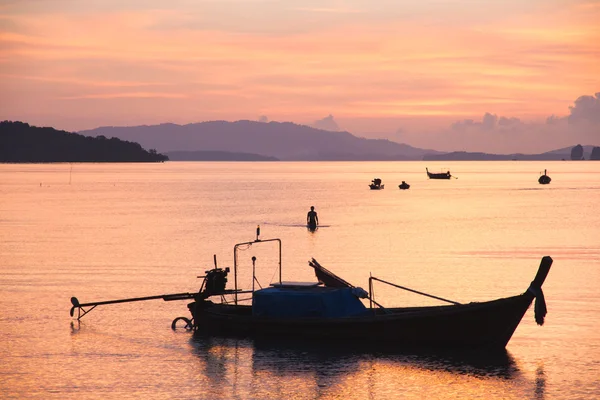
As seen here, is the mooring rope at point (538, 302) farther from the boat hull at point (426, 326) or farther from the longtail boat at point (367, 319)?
the boat hull at point (426, 326)

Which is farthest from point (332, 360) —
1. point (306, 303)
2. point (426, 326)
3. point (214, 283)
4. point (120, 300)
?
point (120, 300)

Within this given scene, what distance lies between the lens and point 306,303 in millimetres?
33781

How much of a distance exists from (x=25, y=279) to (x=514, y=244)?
4220cm

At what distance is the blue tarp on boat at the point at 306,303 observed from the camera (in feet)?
110

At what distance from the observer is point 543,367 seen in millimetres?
30672

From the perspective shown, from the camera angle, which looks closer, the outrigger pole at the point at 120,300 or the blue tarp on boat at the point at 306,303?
the blue tarp on boat at the point at 306,303

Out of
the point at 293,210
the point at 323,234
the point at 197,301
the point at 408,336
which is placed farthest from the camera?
the point at 293,210

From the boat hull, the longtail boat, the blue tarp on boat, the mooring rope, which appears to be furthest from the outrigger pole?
the mooring rope

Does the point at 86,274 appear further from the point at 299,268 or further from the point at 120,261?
the point at 299,268

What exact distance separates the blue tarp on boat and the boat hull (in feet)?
1.33

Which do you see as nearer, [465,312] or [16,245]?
[465,312]

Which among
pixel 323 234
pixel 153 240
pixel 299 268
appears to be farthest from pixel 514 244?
pixel 153 240

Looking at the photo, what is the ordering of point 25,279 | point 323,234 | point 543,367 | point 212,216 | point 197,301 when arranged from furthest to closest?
point 212,216 < point 323,234 < point 25,279 < point 197,301 < point 543,367

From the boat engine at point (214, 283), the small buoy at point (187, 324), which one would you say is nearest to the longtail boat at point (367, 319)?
the boat engine at point (214, 283)
